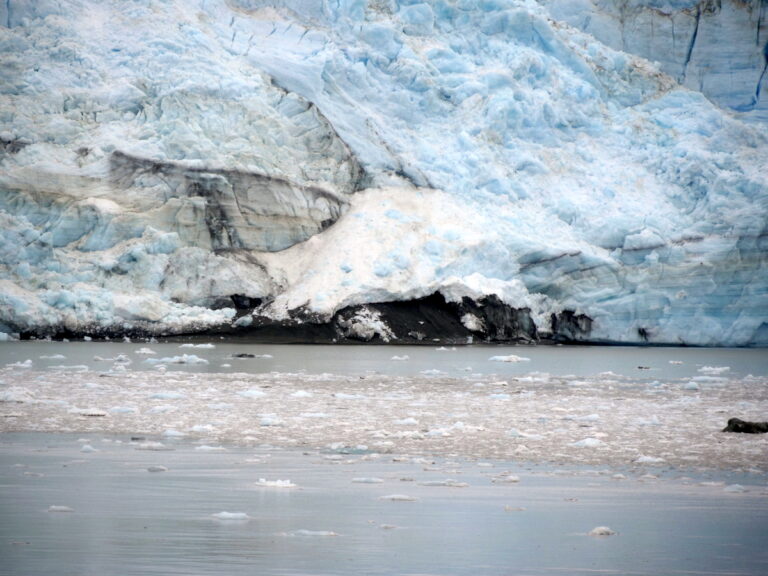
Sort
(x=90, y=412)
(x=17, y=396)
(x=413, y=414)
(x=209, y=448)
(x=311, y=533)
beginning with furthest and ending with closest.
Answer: (x=17, y=396)
(x=413, y=414)
(x=90, y=412)
(x=209, y=448)
(x=311, y=533)

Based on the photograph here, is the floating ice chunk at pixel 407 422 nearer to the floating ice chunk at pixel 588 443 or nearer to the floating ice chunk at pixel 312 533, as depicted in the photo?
the floating ice chunk at pixel 588 443

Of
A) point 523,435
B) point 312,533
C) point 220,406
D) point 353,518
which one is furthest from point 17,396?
point 312,533

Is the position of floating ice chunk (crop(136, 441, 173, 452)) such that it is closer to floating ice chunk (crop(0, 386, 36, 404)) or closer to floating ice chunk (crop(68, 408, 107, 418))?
floating ice chunk (crop(68, 408, 107, 418))

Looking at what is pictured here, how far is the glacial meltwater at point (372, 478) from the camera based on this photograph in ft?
12.3

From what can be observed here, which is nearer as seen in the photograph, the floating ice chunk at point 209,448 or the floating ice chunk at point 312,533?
the floating ice chunk at point 312,533

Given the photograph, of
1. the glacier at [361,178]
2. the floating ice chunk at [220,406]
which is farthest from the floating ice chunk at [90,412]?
the glacier at [361,178]

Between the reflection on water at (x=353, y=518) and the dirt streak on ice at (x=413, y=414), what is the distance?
0.76m

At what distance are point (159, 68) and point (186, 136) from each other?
73.1 inches

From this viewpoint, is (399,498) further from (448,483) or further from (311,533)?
(311,533)

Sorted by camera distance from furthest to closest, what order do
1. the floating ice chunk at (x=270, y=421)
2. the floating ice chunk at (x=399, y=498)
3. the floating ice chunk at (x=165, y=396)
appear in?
the floating ice chunk at (x=165, y=396) < the floating ice chunk at (x=270, y=421) < the floating ice chunk at (x=399, y=498)

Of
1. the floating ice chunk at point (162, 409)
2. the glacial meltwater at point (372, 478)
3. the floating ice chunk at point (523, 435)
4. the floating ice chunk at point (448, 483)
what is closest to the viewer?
the glacial meltwater at point (372, 478)

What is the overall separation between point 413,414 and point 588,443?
77.2 inches

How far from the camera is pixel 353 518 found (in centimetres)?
443

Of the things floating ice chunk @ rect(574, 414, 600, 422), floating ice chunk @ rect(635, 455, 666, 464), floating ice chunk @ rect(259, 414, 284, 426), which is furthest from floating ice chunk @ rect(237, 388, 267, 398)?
floating ice chunk @ rect(635, 455, 666, 464)
